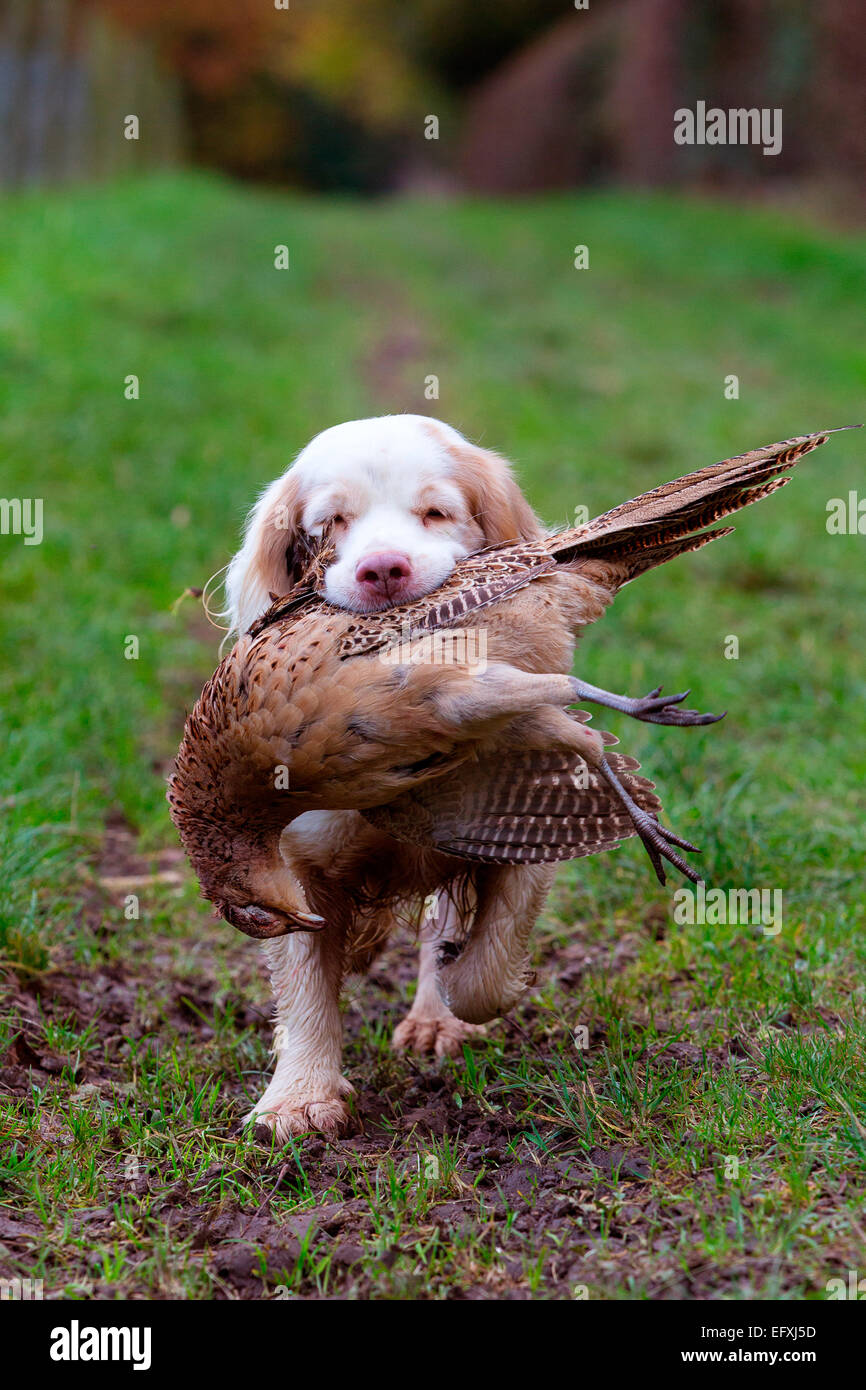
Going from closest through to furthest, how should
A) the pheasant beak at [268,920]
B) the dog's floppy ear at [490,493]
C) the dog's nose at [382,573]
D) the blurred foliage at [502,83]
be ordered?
the pheasant beak at [268,920]
the dog's nose at [382,573]
the dog's floppy ear at [490,493]
the blurred foliage at [502,83]

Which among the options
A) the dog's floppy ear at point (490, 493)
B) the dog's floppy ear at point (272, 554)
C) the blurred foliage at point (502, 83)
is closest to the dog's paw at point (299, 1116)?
the dog's floppy ear at point (272, 554)

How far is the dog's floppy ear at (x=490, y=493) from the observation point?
3.60m

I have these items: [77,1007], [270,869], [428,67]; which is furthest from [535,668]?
[428,67]

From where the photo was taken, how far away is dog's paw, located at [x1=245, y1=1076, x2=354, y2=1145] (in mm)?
3305

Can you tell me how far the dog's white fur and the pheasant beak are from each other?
461 mm

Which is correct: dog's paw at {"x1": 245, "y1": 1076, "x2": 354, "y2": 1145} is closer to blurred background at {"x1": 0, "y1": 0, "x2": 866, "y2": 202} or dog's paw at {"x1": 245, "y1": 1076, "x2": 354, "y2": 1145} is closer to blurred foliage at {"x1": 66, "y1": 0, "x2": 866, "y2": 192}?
blurred background at {"x1": 0, "y1": 0, "x2": 866, "y2": 202}

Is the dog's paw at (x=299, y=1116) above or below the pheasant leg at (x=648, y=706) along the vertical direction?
below

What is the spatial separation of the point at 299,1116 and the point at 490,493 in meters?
1.59

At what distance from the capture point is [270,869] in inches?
117

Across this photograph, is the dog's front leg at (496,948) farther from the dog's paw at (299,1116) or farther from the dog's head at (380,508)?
the dog's head at (380,508)

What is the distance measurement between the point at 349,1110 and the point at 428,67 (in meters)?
39.1

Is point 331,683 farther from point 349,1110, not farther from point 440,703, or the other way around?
point 349,1110

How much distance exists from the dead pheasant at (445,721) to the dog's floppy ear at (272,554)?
353 millimetres

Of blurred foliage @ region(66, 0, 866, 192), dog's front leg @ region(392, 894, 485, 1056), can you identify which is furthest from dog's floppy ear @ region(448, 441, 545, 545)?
blurred foliage @ region(66, 0, 866, 192)
